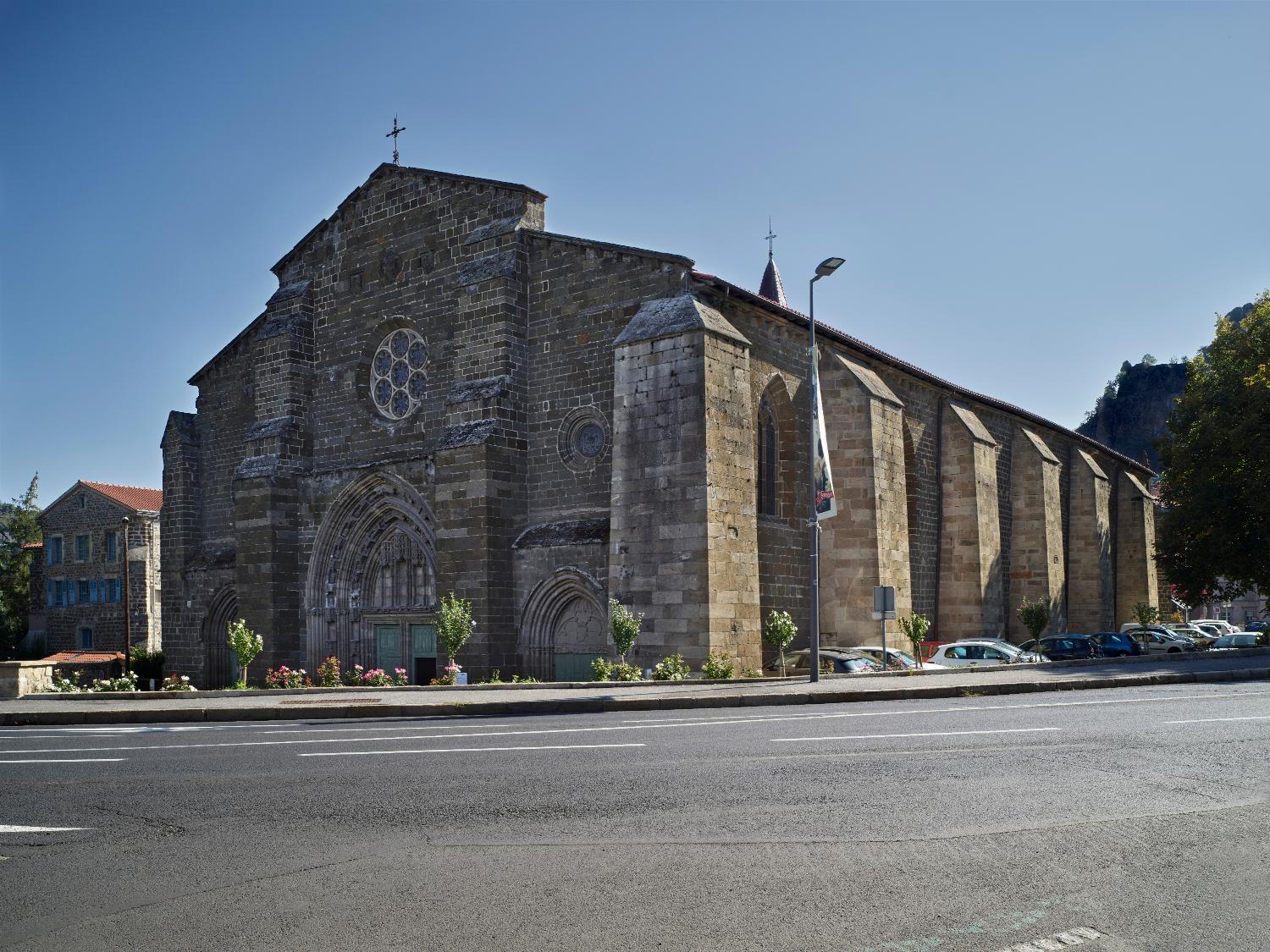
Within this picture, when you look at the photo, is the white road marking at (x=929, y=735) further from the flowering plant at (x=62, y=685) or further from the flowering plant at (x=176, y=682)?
the flowering plant at (x=176, y=682)

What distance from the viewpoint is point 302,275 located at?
27406mm

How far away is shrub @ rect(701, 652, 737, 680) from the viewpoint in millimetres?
17344

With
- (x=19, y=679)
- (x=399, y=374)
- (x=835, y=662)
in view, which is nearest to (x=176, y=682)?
(x=19, y=679)

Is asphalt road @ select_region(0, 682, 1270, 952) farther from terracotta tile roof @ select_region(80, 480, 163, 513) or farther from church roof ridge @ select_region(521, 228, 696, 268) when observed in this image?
terracotta tile roof @ select_region(80, 480, 163, 513)

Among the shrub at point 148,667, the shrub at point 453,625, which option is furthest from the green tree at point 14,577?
the shrub at point 453,625

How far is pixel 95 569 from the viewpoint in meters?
43.9

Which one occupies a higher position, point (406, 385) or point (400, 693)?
point (406, 385)

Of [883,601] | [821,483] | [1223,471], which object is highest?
[1223,471]

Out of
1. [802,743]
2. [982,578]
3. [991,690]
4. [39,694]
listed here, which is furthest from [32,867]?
[982,578]

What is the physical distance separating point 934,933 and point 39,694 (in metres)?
18.7

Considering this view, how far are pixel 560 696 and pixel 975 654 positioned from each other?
10.7 meters

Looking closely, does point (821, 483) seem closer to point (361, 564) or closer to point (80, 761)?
point (80, 761)

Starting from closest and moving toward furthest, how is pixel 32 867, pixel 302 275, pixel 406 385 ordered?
pixel 32 867 < pixel 406 385 < pixel 302 275

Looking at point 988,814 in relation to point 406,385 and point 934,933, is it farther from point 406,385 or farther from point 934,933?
point 406,385
